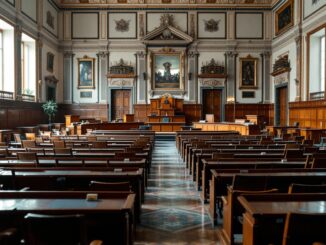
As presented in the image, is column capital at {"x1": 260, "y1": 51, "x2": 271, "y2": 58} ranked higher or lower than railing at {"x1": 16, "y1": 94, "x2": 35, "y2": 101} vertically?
higher

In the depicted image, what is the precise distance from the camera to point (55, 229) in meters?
2.71

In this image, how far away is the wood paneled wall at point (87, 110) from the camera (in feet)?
92.0

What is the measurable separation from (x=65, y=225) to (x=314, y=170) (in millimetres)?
4319

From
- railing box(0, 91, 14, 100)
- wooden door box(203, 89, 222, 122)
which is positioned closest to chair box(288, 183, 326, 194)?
railing box(0, 91, 14, 100)

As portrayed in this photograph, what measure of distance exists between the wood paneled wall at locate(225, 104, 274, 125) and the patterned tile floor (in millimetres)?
18580

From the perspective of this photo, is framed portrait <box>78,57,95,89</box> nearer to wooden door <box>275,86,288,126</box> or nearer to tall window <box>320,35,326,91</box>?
wooden door <box>275,86,288,126</box>

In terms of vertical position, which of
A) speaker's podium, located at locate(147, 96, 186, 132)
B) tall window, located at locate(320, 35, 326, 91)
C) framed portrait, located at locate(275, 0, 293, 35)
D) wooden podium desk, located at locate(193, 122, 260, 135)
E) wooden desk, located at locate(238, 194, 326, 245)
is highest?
framed portrait, located at locate(275, 0, 293, 35)

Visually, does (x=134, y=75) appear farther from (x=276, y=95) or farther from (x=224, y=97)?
(x=276, y=95)

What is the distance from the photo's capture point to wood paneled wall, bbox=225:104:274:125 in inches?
1096

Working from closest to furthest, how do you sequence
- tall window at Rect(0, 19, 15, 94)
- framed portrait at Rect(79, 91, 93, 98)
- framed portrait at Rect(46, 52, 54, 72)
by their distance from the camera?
1. tall window at Rect(0, 19, 15, 94)
2. framed portrait at Rect(46, 52, 54, 72)
3. framed portrait at Rect(79, 91, 93, 98)

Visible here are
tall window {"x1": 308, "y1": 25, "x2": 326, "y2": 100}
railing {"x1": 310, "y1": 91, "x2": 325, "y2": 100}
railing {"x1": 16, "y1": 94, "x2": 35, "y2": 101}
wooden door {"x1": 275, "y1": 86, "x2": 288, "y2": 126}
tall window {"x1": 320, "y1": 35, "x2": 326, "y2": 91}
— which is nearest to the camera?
railing {"x1": 310, "y1": 91, "x2": 325, "y2": 100}

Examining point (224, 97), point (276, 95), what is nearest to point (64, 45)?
point (224, 97)

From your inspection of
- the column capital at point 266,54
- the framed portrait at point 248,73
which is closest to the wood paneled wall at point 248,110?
the framed portrait at point 248,73

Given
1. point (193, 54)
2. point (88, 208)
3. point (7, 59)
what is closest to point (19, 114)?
point (7, 59)
